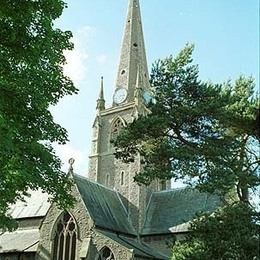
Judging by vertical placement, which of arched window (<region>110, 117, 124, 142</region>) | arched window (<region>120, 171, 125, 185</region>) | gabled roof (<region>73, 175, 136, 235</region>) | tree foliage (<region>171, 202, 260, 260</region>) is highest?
arched window (<region>110, 117, 124, 142</region>)

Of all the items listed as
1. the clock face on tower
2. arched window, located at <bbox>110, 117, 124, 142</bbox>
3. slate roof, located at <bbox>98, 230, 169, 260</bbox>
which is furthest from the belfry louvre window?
the clock face on tower

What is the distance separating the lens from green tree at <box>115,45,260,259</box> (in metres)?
13.2

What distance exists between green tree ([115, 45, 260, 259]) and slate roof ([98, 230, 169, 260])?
8731 mm

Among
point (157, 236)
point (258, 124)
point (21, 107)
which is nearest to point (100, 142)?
point (157, 236)

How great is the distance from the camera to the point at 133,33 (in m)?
35.5

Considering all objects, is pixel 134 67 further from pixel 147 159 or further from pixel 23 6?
pixel 23 6

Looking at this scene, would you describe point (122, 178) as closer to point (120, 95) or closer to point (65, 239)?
point (65, 239)

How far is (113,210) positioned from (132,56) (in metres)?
13.4

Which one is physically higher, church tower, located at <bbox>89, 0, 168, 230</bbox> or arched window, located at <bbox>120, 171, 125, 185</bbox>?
church tower, located at <bbox>89, 0, 168, 230</bbox>

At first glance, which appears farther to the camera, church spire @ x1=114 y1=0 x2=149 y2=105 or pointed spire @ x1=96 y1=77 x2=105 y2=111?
pointed spire @ x1=96 y1=77 x2=105 y2=111

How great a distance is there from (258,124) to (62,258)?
15057 millimetres

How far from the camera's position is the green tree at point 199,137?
1320 cm

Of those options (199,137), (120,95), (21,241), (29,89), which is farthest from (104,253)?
(29,89)

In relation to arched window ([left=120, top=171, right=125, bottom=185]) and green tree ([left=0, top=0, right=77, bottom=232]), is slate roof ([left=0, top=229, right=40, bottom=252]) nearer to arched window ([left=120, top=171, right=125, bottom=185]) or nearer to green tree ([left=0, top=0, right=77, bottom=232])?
arched window ([left=120, top=171, right=125, bottom=185])
